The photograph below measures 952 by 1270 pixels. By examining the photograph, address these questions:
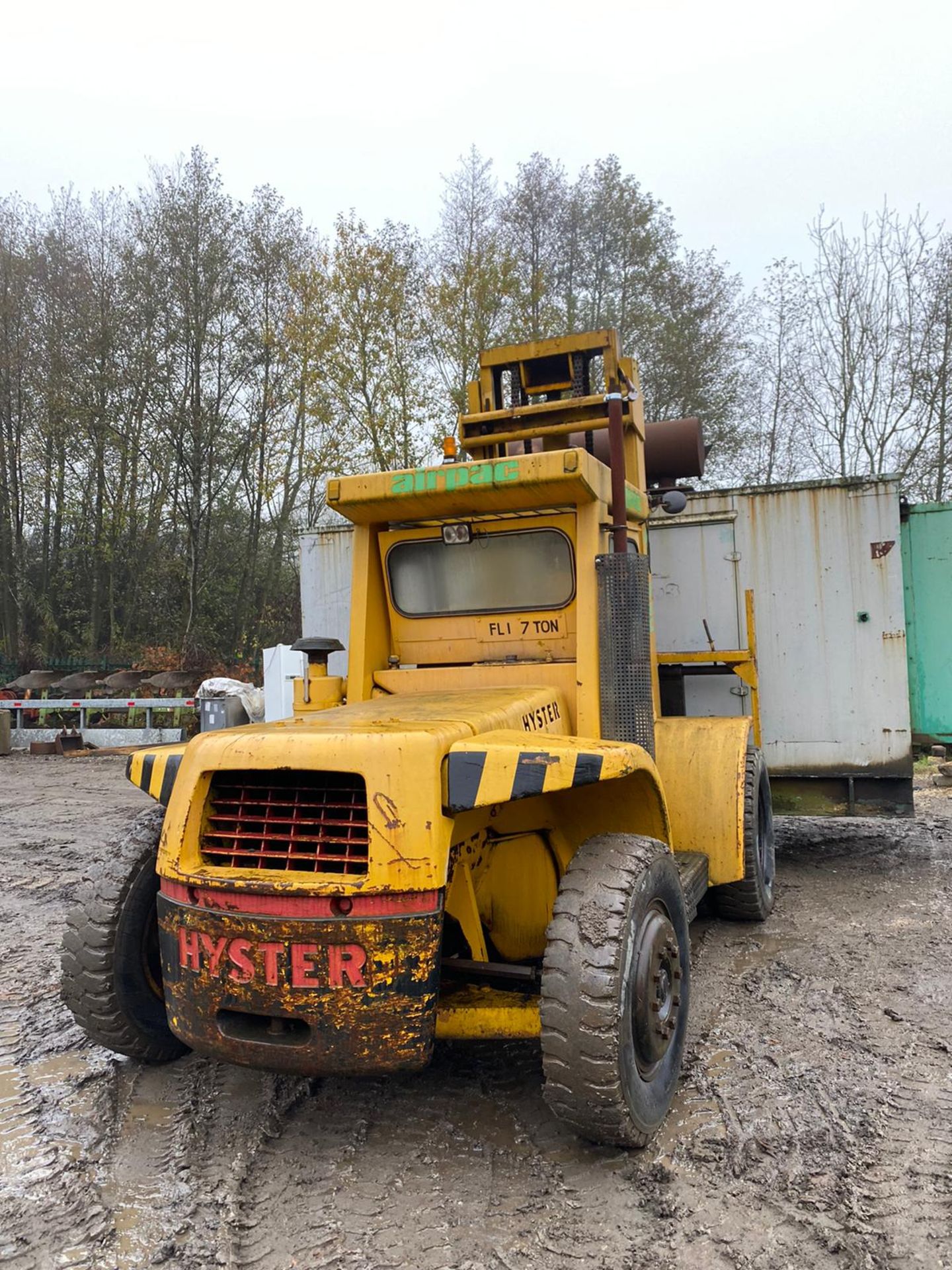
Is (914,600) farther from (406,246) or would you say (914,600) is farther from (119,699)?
(406,246)

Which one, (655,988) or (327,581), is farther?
(327,581)

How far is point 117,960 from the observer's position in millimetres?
3422

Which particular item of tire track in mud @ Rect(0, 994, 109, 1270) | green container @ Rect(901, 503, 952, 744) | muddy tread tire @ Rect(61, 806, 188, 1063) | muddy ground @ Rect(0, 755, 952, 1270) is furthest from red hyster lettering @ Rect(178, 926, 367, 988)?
green container @ Rect(901, 503, 952, 744)

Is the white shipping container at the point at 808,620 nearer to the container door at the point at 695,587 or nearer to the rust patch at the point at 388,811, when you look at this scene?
the container door at the point at 695,587

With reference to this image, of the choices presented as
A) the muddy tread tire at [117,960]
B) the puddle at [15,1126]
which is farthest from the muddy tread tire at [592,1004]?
the puddle at [15,1126]

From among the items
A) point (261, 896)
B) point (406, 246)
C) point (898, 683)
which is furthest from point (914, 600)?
point (406, 246)

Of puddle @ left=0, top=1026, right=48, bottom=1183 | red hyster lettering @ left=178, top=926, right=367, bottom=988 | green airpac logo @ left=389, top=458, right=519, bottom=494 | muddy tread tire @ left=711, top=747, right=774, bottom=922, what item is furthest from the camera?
muddy tread tire @ left=711, top=747, right=774, bottom=922

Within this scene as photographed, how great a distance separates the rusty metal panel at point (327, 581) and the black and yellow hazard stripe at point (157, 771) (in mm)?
4308

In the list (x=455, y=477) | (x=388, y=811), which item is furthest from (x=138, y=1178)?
(x=455, y=477)

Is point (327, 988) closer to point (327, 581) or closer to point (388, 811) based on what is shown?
point (388, 811)

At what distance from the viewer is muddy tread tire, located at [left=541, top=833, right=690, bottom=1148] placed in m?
2.77

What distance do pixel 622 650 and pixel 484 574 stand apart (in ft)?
2.65

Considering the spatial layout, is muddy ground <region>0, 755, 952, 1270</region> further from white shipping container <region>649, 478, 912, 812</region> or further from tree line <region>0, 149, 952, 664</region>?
tree line <region>0, 149, 952, 664</region>

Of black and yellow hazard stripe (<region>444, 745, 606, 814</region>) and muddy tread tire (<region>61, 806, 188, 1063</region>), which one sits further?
muddy tread tire (<region>61, 806, 188, 1063</region>)
